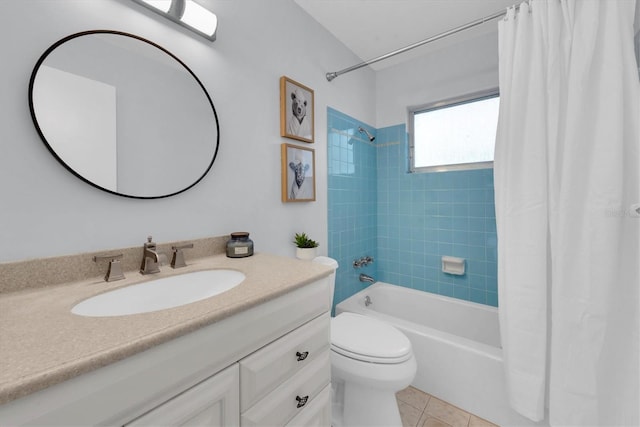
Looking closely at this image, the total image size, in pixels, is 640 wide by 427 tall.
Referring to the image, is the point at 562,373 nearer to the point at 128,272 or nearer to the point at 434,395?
the point at 434,395

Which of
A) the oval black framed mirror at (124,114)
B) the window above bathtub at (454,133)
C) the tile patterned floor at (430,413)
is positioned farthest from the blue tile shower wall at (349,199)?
the oval black framed mirror at (124,114)

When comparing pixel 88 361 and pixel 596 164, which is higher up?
pixel 596 164

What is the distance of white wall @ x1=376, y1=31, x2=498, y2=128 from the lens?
1.93m

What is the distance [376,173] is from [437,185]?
57cm

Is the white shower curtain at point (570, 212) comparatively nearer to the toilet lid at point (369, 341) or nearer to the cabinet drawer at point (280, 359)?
the toilet lid at point (369, 341)

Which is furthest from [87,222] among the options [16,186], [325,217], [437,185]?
[437,185]

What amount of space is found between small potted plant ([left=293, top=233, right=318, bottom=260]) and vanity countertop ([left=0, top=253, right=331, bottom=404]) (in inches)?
24.3

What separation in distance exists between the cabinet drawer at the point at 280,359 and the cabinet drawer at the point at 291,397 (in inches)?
0.8

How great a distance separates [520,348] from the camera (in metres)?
1.25

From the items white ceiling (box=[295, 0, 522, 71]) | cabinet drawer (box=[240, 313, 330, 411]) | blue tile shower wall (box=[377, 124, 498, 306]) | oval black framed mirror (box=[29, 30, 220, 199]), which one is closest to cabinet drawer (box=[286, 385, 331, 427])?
cabinet drawer (box=[240, 313, 330, 411])

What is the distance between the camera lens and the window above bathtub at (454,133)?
200 cm

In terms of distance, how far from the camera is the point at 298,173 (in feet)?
5.19

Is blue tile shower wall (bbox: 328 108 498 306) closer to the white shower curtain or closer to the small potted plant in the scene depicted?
the small potted plant

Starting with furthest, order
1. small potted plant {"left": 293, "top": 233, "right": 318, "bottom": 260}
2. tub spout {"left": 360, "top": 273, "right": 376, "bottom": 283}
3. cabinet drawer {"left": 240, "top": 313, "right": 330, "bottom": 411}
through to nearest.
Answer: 1. tub spout {"left": 360, "top": 273, "right": 376, "bottom": 283}
2. small potted plant {"left": 293, "top": 233, "right": 318, "bottom": 260}
3. cabinet drawer {"left": 240, "top": 313, "right": 330, "bottom": 411}
